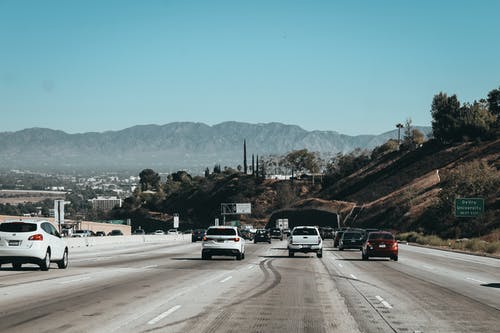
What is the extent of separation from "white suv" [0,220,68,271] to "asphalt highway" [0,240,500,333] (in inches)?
22.1

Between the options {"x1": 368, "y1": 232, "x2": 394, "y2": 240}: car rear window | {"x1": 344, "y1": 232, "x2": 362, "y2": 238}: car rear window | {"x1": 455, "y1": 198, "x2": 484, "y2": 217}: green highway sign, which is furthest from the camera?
{"x1": 455, "y1": 198, "x2": 484, "y2": 217}: green highway sign

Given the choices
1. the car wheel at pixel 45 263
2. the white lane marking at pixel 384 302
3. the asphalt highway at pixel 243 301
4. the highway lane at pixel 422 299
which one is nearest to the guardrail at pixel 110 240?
the car wheel at pixel 45 263

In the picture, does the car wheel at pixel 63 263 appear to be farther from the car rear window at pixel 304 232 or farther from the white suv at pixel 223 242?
the car rear window at pixel 304 232

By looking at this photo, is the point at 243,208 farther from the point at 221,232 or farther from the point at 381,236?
the point at 221,232

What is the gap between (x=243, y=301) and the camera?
59.8ft

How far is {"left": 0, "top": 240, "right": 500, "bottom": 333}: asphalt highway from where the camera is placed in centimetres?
1405

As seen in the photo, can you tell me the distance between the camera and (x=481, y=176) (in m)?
94.8

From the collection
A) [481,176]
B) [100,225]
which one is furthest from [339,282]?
[100,225]

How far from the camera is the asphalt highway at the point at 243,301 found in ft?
46.1

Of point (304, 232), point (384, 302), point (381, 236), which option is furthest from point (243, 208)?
point (384, 302)

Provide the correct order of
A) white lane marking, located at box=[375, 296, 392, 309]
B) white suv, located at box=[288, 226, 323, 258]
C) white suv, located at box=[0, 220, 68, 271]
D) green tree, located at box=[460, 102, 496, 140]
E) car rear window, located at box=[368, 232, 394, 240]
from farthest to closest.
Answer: green tree, located at box=[460, 102, 496, 140] < white suv, located at box=[288, 226, 323, 258] < car rear window, located at box=[368, 232, 394, 240] < white suv, located at box=[0, 220, 68, 271] < white lane marking, located at box=[375, 296, 392, 309]

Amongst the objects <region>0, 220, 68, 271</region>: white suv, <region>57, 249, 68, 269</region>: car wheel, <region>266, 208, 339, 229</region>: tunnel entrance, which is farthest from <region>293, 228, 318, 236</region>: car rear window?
<region>266, 208, 339, 229</region>: tunnel entrance

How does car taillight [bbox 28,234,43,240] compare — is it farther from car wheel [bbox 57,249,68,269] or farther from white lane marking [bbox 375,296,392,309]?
white lane marking [bbox 375,296,392,309]

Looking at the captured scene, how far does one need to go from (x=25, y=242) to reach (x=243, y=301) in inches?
464
